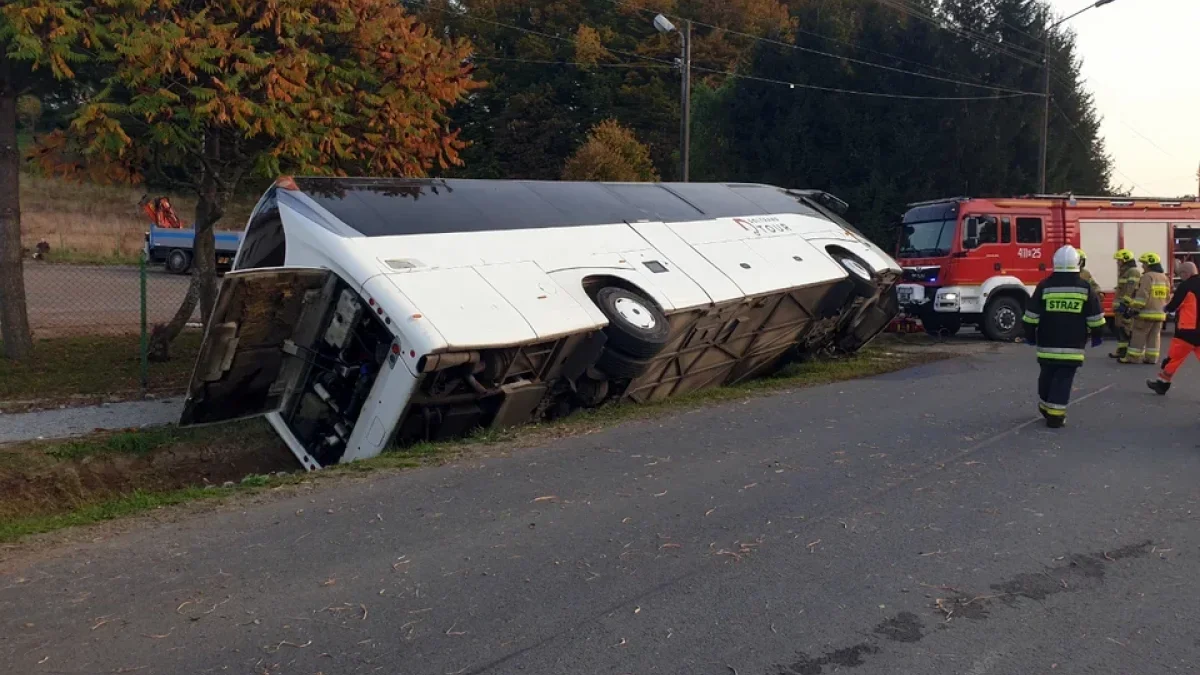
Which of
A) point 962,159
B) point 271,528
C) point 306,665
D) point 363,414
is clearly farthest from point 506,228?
point 962,159

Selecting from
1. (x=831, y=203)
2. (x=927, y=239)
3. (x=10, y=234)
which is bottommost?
(x=10, y=234)

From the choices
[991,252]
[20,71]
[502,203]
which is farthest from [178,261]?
[502,203]

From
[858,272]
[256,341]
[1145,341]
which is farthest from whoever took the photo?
[1145,341]

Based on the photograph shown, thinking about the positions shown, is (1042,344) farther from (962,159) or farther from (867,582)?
(962,159)

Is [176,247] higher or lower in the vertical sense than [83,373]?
higher

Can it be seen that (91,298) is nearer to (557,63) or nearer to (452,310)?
(452,310)

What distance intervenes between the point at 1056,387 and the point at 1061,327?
1.77 feet

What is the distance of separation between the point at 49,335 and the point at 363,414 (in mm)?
9258

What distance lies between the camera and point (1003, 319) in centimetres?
1955

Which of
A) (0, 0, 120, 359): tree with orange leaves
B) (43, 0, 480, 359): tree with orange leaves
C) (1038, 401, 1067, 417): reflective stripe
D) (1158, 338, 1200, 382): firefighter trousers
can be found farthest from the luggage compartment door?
(1158, 338, 1200, 382): firefighter trousers

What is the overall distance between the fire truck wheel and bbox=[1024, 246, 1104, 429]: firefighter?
32.7ft

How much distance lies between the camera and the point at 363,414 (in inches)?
341

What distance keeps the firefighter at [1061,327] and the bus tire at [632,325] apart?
131 inches

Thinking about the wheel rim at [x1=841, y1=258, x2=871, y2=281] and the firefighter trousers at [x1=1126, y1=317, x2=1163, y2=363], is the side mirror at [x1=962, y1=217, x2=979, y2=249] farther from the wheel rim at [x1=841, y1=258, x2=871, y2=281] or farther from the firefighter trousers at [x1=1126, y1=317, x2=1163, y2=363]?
the wheel rim at [x1=841, y1=258, x2=871, y2=281]
